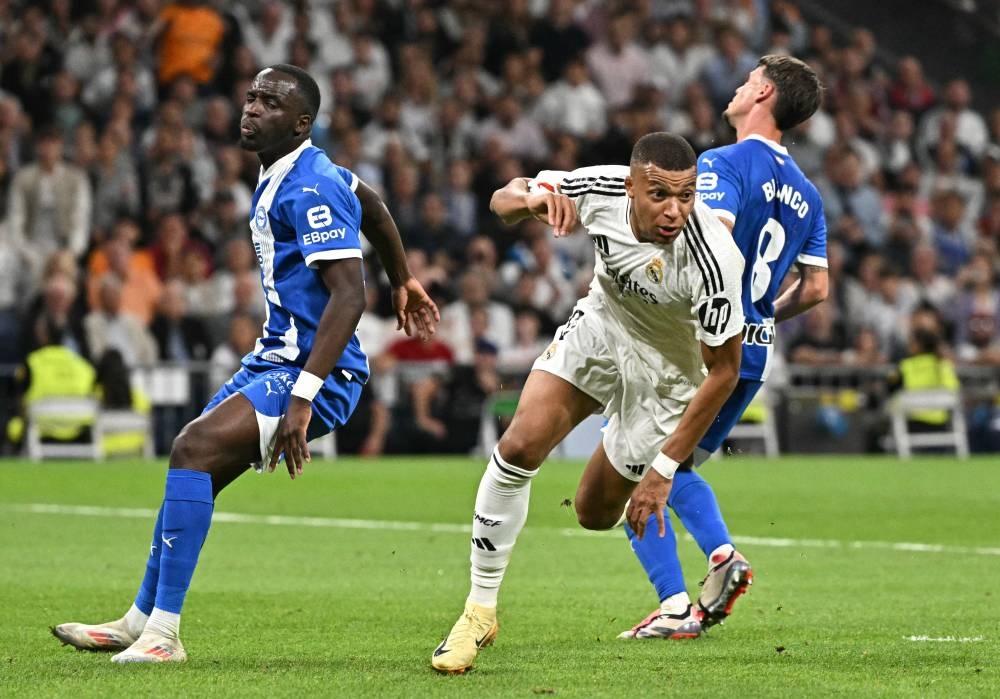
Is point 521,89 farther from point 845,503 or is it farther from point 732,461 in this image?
point 845,503

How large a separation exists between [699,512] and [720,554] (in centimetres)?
23

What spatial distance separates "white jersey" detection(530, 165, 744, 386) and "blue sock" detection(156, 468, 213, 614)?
5.49 ft

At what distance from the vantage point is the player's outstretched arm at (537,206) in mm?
5949

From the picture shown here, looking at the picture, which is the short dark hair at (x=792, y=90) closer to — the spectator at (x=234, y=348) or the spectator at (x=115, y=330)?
the spectator at (x=234, y=348)

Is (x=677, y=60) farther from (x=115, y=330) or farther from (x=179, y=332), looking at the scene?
(x=115, y=330)

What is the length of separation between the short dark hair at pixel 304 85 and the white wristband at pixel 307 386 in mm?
1093

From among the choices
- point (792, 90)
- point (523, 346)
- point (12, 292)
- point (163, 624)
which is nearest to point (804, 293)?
point (792, 90)

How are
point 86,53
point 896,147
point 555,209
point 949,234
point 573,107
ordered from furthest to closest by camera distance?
point 896,147, point 949,234, point 573,107, point 86,53, point 555,209

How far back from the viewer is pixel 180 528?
6.21 m

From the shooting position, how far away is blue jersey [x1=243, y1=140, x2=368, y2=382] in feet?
20.6

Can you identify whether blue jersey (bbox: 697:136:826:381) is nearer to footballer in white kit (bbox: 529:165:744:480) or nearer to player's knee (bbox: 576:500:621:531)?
footballer in white kit (bbox: 529:165:744:480)

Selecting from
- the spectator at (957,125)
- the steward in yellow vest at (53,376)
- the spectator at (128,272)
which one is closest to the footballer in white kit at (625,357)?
the steward in yellow vest at (53,376)

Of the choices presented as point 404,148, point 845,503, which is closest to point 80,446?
point 404,148

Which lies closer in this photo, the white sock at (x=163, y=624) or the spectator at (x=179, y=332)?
the white sock at (x=163, y=624)
